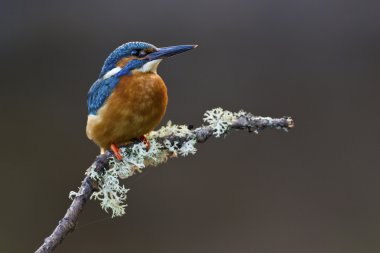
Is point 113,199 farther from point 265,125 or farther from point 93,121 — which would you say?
point 265,125

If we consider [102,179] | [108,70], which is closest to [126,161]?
[102,179]

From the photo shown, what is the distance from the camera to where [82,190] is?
125 cm

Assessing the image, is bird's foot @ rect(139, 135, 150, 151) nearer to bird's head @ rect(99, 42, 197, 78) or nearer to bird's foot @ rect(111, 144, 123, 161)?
bird's foot @ rect(111, 144, 123, 161)

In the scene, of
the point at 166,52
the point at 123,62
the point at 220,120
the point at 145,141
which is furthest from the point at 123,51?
the point at 220,120

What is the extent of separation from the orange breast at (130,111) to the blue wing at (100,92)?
0.02 meters

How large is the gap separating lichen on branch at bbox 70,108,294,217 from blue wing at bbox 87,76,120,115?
0.16 metres

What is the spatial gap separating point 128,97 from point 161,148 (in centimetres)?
21

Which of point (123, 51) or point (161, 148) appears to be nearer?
point (161, 148)

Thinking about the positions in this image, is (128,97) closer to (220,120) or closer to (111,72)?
(111,72)

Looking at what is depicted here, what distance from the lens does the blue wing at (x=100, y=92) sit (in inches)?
62.1

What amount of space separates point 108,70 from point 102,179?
0.36 meters

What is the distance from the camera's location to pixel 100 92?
1.60 m

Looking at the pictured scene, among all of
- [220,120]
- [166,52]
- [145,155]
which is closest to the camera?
[220,120]

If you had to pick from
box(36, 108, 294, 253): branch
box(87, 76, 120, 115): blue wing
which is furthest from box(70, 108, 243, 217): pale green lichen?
box(87, 76, 120, 115): blue wing
